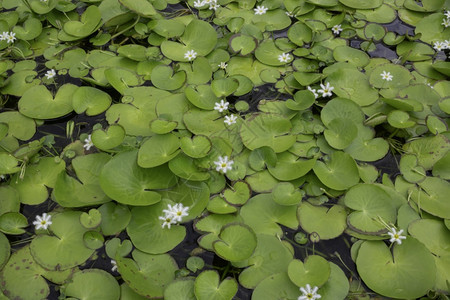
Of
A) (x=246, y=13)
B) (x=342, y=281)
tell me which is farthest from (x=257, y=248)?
(x=246, y=13)

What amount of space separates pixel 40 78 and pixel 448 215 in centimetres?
384

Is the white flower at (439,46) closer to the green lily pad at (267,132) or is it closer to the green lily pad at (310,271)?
the green lily pad at (267,132)

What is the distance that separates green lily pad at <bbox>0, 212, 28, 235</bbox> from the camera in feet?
8.66

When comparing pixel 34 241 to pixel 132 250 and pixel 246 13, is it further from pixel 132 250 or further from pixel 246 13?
pixel 246 13

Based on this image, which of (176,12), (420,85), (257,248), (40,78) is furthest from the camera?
(176,12)

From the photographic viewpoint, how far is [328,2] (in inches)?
164

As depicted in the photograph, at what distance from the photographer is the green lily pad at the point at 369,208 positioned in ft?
8.50

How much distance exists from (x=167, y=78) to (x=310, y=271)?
2.20m

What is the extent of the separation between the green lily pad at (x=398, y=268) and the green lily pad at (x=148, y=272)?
1.29 meters

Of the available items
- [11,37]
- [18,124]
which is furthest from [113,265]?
[11,37]

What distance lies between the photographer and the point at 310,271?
2.36m

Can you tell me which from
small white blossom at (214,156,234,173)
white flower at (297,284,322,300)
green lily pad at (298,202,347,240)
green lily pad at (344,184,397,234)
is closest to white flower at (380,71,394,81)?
green lily pad at (344,184,397,234)

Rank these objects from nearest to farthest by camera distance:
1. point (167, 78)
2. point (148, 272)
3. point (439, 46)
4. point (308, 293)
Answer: point (308, 293), point (148, 272), point (167, 78), point (439, 46)

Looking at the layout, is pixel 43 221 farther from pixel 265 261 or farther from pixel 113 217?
pixel 265 261
